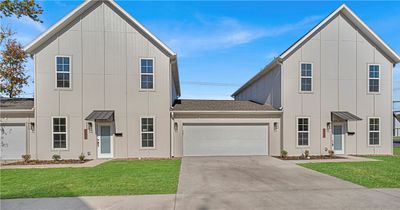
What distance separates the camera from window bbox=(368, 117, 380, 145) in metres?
14.6

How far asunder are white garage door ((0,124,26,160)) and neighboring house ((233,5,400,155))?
15.3 meters

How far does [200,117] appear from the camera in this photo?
14.2 meters

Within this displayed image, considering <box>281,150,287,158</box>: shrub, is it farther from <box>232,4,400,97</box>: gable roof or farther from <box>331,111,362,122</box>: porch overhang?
<box>232,4,400,97</box>: gable roof

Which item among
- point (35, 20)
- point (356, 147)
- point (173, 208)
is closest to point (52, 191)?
point (173, 208)

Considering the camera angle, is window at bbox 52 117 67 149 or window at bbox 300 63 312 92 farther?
window at bbox 300 63 312 92

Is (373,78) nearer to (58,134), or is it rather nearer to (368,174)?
(368,174)

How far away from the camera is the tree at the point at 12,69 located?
22.6 metres

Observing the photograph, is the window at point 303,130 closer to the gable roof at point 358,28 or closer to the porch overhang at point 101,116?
the gable roof at point 358,28

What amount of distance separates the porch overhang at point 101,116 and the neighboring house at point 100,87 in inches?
2.1

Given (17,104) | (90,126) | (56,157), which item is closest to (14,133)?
(17,104)

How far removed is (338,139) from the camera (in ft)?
47.6

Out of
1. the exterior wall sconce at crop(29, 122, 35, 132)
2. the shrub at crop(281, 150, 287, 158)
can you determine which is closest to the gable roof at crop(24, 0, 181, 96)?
the exterior wall sconce at crop(29, 122, 35, 132)

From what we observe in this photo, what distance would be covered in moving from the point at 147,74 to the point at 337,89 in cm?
1182

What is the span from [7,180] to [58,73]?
6916 millimetres
